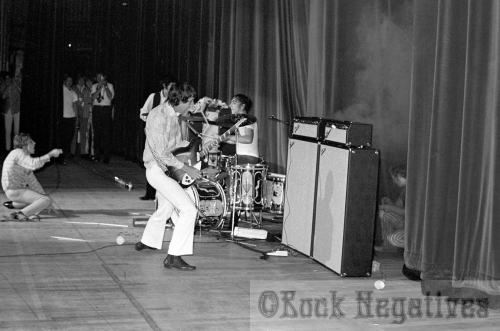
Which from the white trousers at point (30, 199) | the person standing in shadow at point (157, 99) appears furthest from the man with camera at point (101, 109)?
the white trousers at point (30, 199)

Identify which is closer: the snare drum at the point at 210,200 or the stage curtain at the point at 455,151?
the stage curtain at the point at 455,151

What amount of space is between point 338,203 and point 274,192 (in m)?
2.32

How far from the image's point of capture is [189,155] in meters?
8.76

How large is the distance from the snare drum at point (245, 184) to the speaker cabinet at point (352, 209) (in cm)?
189

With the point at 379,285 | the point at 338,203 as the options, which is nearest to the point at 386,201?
the point at 338,203

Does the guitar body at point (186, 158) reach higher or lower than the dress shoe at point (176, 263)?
higher

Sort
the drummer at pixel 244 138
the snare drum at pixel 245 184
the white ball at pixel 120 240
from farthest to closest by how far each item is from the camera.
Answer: the drummer at pixel 244 138 < the snare drum at pixel 245 184 < the white ball at pixel 120 240

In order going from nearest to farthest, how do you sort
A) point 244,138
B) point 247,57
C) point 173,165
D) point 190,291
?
point 190,291 → point 173,165 → point 244,138 → point 247,57

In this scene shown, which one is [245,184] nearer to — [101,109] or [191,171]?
[191,171]

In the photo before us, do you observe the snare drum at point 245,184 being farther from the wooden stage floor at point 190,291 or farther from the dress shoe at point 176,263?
the dress shoe at point 176,263

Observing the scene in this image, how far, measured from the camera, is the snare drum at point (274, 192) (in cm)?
966

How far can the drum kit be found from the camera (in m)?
9.38

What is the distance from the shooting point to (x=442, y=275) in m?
6.75

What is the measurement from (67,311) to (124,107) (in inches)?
544
